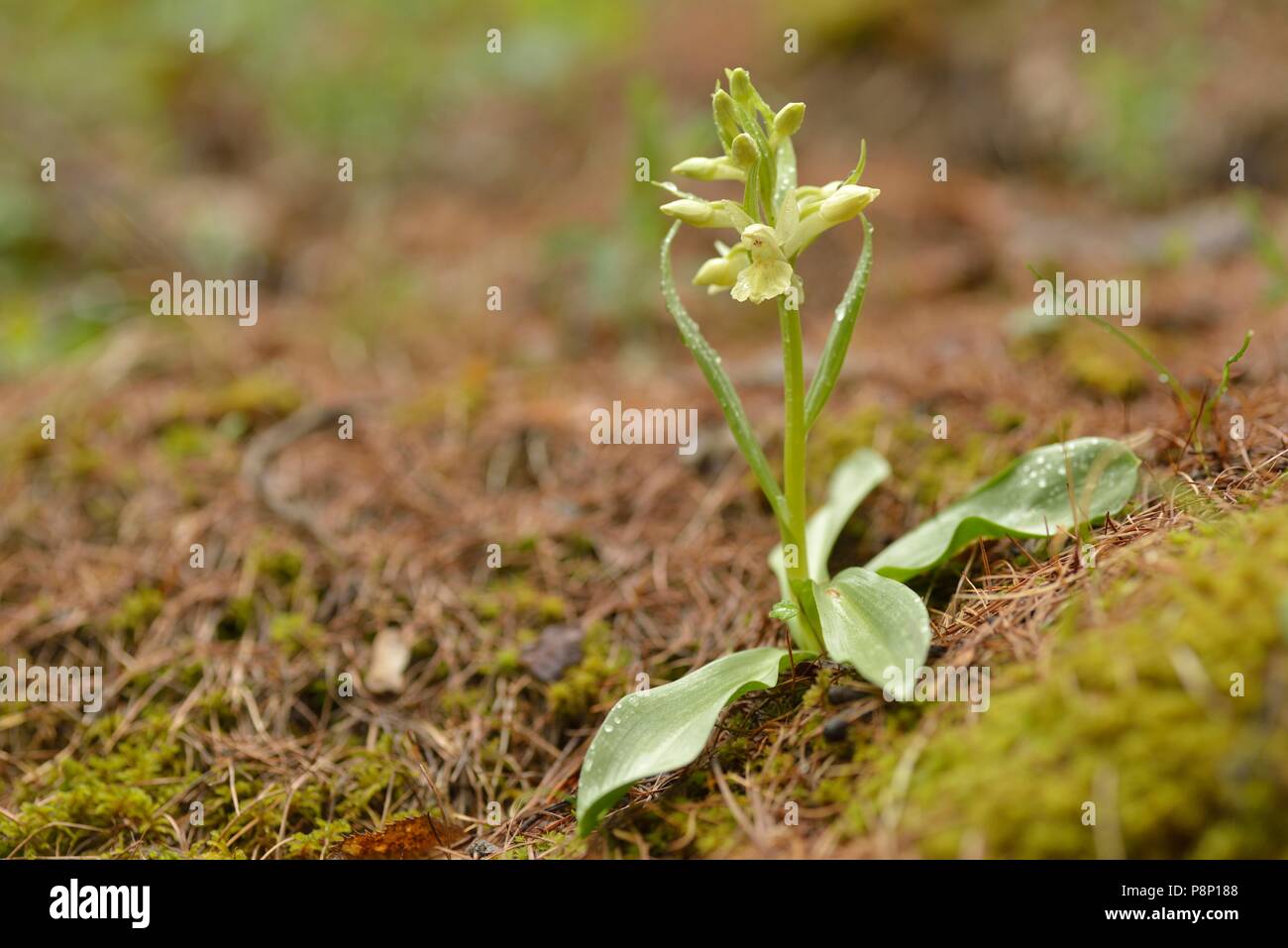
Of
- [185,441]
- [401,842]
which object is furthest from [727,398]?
[185,441]

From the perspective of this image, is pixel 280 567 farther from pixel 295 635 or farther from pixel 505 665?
pixel 505 665

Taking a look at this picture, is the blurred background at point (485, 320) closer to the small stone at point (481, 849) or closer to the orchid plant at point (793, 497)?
the small stone at point (481, 849)

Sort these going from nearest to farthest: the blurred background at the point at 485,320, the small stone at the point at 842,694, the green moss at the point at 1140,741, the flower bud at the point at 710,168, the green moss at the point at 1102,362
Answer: the green moss at the point at 1140,741
the small stone at the point at 842,694
the flower bud at the point at 710,168
the blurred background at the point at 485,320
the green moss at the point at 1102,362

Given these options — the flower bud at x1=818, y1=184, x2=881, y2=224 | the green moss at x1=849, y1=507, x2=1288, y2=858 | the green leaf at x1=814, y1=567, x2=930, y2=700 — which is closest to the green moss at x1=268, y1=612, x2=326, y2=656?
the green leaf at x1=814, y1=567, x2=930, y2=700

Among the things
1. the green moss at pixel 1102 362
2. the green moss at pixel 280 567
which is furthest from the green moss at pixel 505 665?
the green moss at pixel 1102 362
